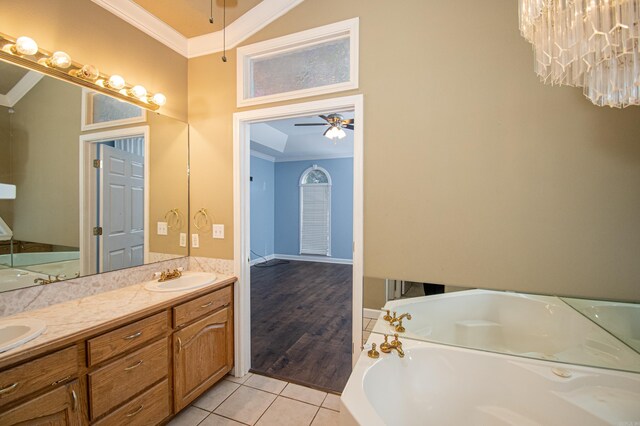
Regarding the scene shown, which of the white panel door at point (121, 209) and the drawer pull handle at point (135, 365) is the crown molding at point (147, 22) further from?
the drawer pull handle at point (135, 365)

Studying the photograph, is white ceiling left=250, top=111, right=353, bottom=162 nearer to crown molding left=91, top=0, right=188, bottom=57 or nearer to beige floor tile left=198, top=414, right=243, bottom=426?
crown molding left=91, top=0, right=188, bottom=57

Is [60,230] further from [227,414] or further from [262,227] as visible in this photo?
[262,227]

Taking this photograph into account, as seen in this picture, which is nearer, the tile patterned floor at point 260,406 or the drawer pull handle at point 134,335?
the drawer pull handle at point 134,335

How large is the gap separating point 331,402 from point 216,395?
0.88 metres

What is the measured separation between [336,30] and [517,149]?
1.46m

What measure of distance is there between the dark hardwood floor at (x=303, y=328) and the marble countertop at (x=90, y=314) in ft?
3.45

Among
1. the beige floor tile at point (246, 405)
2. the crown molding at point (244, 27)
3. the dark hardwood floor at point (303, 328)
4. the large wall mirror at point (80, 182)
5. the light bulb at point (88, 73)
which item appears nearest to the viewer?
the large wall mirror at point (80, 182)

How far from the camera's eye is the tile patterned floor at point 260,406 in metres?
1.70

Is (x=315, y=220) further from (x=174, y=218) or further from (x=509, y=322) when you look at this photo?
(x=509, y=322)

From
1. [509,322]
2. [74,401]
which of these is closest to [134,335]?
[74,401]

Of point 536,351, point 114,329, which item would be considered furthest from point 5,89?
point 536,351

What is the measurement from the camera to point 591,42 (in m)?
0.75

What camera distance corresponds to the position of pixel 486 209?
1533 millimetres

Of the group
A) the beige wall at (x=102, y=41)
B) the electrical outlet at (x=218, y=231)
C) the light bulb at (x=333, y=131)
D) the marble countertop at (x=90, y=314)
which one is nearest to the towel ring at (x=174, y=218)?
the electrical outlet at (x=218, y=231)
